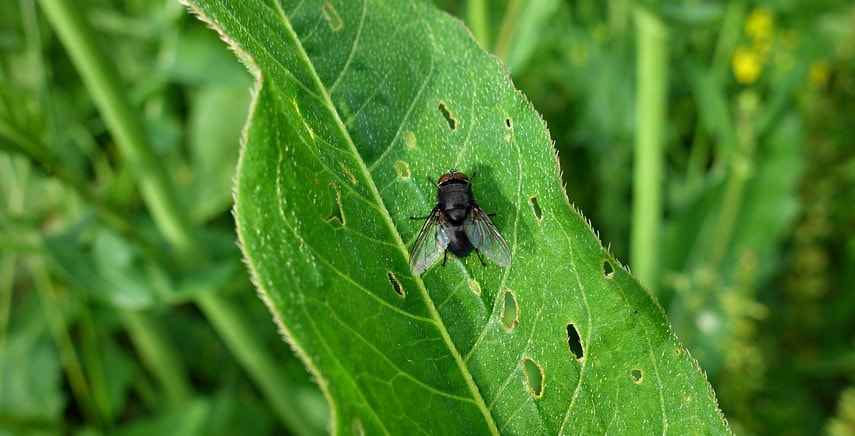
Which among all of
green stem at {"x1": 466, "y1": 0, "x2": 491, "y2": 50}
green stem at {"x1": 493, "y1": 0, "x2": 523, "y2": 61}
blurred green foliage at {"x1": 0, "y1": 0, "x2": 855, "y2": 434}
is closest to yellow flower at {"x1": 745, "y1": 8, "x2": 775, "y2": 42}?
blurred green foliage at {"x1": 0, "y1": 0, "x2": 855, "y2": 434}

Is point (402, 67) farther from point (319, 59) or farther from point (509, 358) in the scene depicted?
point (509, 358)

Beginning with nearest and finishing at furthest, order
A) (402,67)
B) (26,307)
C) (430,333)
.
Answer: (430,333) → (402,67) → (26,307)

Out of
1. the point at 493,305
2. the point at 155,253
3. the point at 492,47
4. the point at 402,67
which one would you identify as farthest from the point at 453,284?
the point at 492,47

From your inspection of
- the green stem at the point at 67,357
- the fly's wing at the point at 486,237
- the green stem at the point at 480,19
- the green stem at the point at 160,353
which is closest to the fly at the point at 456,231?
the fly's wing at the point at 486,237

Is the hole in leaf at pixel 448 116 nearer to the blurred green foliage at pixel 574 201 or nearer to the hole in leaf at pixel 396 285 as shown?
the hole in leaf at pixel 396 285

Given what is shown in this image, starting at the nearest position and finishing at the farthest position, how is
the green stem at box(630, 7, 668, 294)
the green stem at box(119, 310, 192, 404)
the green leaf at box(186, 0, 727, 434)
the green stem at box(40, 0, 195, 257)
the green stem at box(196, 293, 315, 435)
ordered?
the green leaf at box(186, 0, 727, 434)
the green stem at box(40, 0, 195, 257)
the green stem at box(196, 293, 315, 435)
the green stem at box(630, 7, 668, 294)
the green stem at box(119, 310, 192, 404)

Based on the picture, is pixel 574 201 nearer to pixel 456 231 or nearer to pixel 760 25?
pixel 760 25

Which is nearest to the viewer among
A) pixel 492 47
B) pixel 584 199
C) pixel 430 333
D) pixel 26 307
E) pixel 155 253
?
pixel 430 333

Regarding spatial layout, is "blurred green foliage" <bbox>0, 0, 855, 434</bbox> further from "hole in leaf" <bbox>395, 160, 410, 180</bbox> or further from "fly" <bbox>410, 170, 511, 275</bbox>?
"hole in leaf" <bbox>395, 160, 410, 180</bbox>
